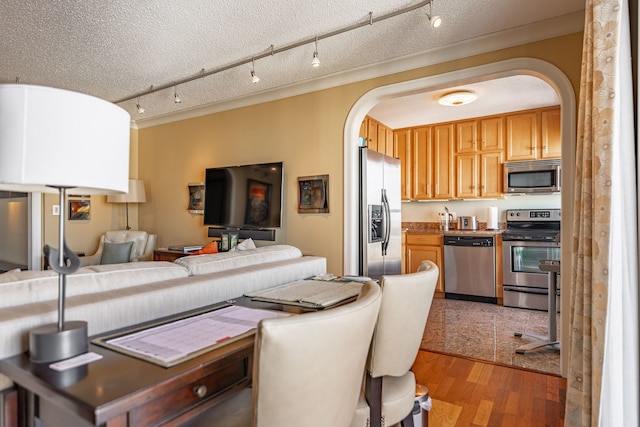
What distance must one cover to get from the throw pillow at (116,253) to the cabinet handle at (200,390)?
14.0ft

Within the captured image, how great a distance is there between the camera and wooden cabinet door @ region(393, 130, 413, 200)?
18.5 feet

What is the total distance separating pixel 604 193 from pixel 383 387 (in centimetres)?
101

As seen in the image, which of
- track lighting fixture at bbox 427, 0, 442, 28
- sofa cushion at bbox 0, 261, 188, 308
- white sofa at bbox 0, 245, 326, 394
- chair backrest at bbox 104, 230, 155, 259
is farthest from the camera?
chair backrest at bbox 104, 230, 155, 259

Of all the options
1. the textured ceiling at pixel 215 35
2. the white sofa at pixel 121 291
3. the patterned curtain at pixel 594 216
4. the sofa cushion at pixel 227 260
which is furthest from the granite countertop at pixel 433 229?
the white sofa at pixel 121 291

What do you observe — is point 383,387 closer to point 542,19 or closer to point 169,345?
point 169,345

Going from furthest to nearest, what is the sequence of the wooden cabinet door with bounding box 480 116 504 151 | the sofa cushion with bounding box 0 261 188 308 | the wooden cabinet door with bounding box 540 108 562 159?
the wooden cabinet door with bounding box 480 116 504 151 → the wooden cabinet door with bounding box 540 108 562 159 → the sofa cushion with bounding box 0 261 188 308

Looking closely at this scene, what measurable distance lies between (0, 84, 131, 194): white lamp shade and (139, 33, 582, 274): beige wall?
277cm

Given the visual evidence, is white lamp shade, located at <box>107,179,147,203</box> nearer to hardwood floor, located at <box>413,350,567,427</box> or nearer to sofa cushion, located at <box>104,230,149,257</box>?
sofa cushion, located at <box>104,230,149,257</box>

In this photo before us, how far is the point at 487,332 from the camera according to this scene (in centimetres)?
353

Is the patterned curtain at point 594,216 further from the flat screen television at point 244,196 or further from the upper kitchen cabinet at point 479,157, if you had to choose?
the upper kitchen cabinet at point 479,157

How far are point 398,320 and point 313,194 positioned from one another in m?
2.63

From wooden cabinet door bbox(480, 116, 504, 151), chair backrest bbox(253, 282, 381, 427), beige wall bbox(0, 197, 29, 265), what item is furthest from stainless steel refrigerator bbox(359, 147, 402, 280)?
beige wall bbox(0, 197, 29, 265)

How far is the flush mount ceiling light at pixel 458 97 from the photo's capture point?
4051 millimetres

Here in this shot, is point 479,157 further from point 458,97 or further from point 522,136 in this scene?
point 458,97
